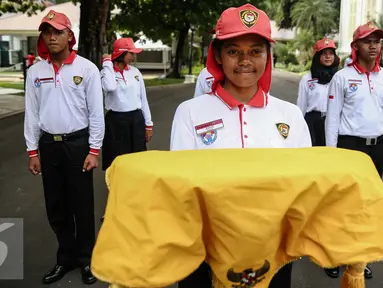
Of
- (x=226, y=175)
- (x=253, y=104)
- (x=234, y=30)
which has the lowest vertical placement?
(x=226, y=175)

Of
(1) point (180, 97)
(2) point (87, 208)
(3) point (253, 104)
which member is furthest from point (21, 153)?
(1) point (180, 97)

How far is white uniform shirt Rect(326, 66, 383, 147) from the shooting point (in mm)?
4090

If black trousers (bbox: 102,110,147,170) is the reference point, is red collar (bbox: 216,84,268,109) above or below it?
above

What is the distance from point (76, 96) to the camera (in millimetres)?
3770

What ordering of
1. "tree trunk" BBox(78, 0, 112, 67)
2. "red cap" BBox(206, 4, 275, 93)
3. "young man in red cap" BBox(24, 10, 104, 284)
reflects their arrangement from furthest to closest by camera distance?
"tree trunk" BBox(78, 0, 112, 67) → "young man in red cap" BBox(24, 10, 104, 284) → "red cap" BBox(206, 4, 275, 93)

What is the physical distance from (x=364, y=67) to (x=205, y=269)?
8.86 ft

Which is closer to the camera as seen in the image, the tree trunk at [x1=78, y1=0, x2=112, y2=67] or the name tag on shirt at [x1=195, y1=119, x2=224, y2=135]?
the name tag on shirt at [x1=195, y1=119, x2=224, y2=135]

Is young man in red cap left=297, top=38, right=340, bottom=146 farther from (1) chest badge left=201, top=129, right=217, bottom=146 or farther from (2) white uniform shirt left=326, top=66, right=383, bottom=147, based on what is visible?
(1) chest badge left=201, top=129, right=217, bottom=146

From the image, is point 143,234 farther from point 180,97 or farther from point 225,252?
point 180,97

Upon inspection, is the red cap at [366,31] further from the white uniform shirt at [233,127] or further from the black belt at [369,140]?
the white uniform shirt at [233,127]

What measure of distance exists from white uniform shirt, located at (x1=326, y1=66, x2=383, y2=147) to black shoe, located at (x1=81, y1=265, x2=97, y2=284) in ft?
7.64

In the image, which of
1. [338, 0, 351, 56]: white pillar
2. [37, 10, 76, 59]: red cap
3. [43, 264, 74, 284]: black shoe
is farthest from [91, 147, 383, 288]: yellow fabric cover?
[338, 0, 351, 56]: white pillar

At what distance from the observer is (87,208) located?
4043mm

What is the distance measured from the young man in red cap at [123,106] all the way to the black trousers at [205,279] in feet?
13.3
